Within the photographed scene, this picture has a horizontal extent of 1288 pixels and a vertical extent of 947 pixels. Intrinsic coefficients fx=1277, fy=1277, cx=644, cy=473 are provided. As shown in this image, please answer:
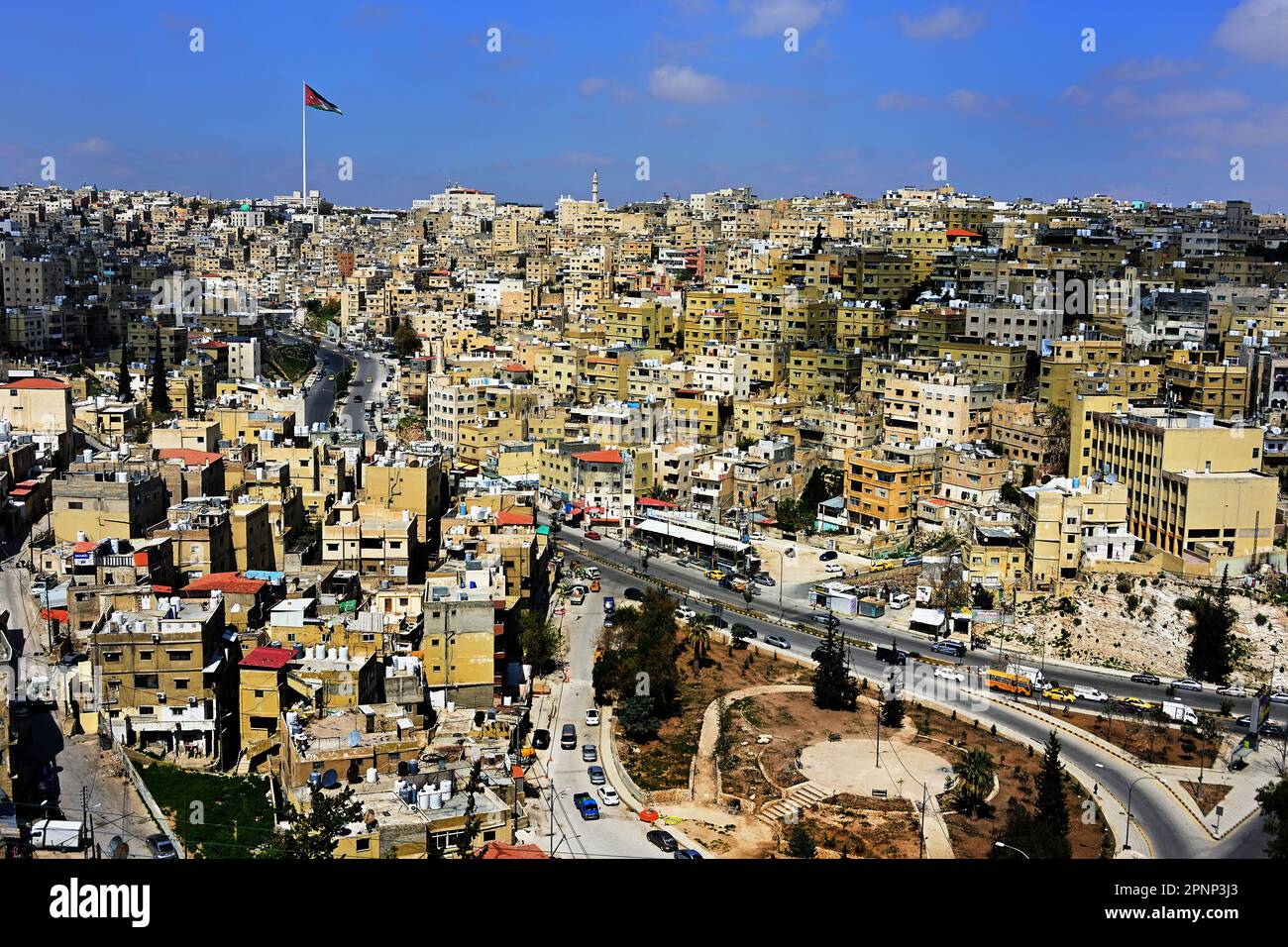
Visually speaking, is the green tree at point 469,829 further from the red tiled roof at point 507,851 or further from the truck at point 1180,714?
the truck at point 1180,714

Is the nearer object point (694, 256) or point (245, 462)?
point (245, 462)

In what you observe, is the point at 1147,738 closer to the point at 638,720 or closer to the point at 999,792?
the point at 999,792

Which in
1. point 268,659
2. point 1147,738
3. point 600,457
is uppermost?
point 600,457

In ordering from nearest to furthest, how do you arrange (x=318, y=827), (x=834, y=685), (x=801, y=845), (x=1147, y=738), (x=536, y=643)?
1. (x=318, y=827)
2. (x=801, y=845)
3. (x=1147, y=738)
4. (x=834, y=685)
5. (x=536, y=643)

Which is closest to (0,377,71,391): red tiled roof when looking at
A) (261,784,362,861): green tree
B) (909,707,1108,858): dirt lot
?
(261,784,362,861): green tree

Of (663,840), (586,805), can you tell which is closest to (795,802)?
(663,840)
